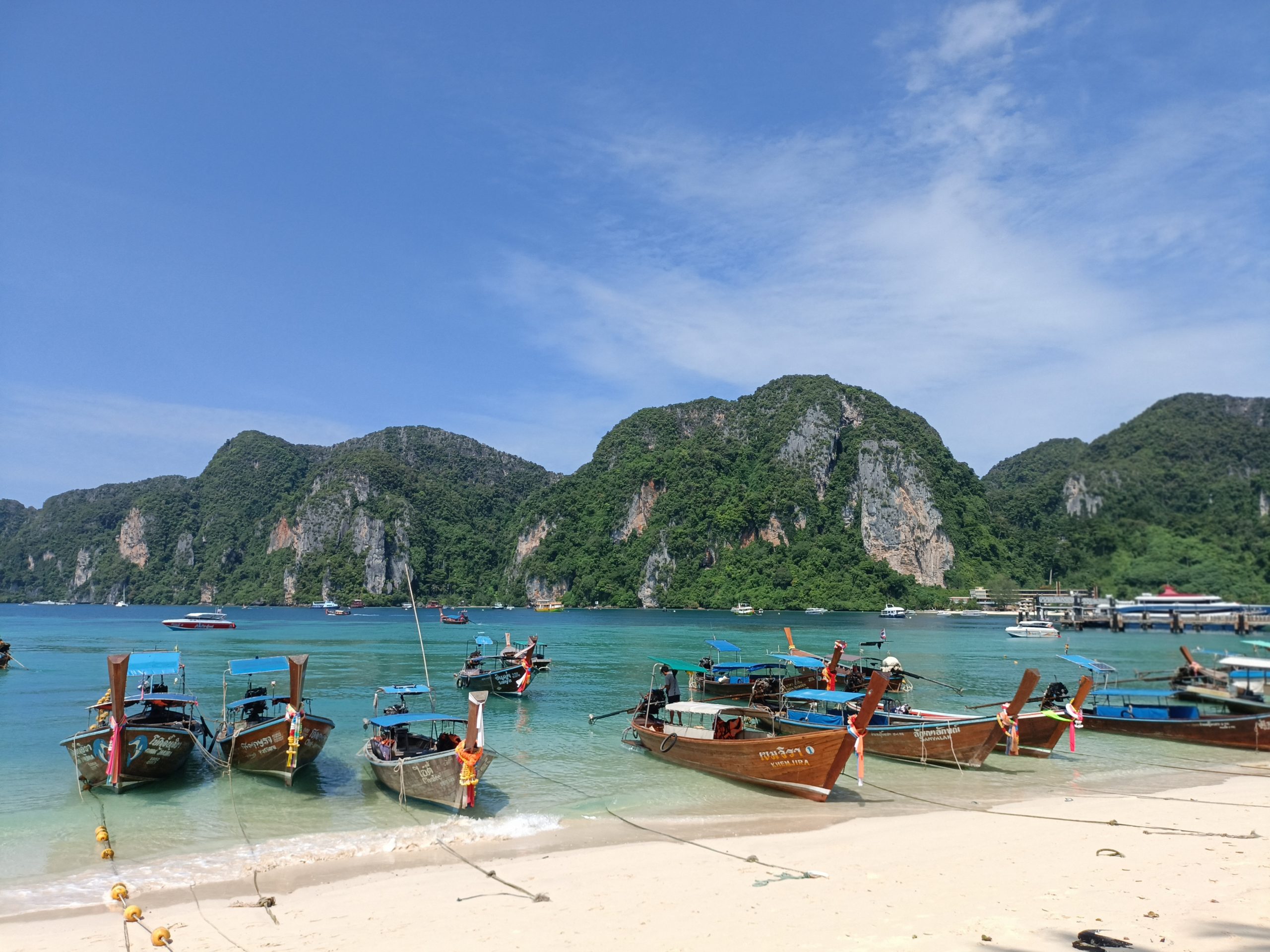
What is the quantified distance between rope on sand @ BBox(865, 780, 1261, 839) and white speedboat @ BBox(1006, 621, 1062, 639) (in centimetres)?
7196

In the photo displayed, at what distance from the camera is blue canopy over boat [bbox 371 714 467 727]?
56.9ft

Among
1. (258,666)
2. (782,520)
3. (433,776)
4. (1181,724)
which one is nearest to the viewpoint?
(433,776)

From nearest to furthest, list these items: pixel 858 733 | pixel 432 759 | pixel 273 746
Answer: pixel 432 759
pixel 858 733
pixel 273 746

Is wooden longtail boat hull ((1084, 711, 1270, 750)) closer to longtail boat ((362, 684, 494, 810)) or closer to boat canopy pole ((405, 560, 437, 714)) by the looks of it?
longtail boat ((362, 684, 494, 810))

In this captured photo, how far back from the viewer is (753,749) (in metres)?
17.8

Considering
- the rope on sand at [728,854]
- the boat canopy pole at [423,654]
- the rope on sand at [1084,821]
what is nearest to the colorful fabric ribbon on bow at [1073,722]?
the rope on sand at [1084,821]

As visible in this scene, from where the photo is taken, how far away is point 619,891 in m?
11.1

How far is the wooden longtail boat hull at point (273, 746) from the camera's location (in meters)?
17.9

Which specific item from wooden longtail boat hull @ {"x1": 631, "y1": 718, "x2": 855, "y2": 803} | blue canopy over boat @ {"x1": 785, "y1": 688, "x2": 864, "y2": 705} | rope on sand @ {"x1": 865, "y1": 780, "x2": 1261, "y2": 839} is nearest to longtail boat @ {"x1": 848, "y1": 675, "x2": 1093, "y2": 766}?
blue canopy over boat @ {"x1": 785, "y1": 688, "x2": 864, "y2": 705}

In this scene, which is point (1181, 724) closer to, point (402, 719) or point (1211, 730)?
point (1211, 730)

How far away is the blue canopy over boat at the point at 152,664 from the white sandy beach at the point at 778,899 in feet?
31.2

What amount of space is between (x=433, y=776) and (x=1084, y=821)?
498 inches

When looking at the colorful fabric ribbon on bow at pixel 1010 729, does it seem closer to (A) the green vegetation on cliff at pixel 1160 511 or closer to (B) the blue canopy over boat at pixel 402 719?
(B) the blue canopy over boat at pixel 402 719

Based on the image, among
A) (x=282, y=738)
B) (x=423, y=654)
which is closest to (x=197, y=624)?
(x=423, y=654)
